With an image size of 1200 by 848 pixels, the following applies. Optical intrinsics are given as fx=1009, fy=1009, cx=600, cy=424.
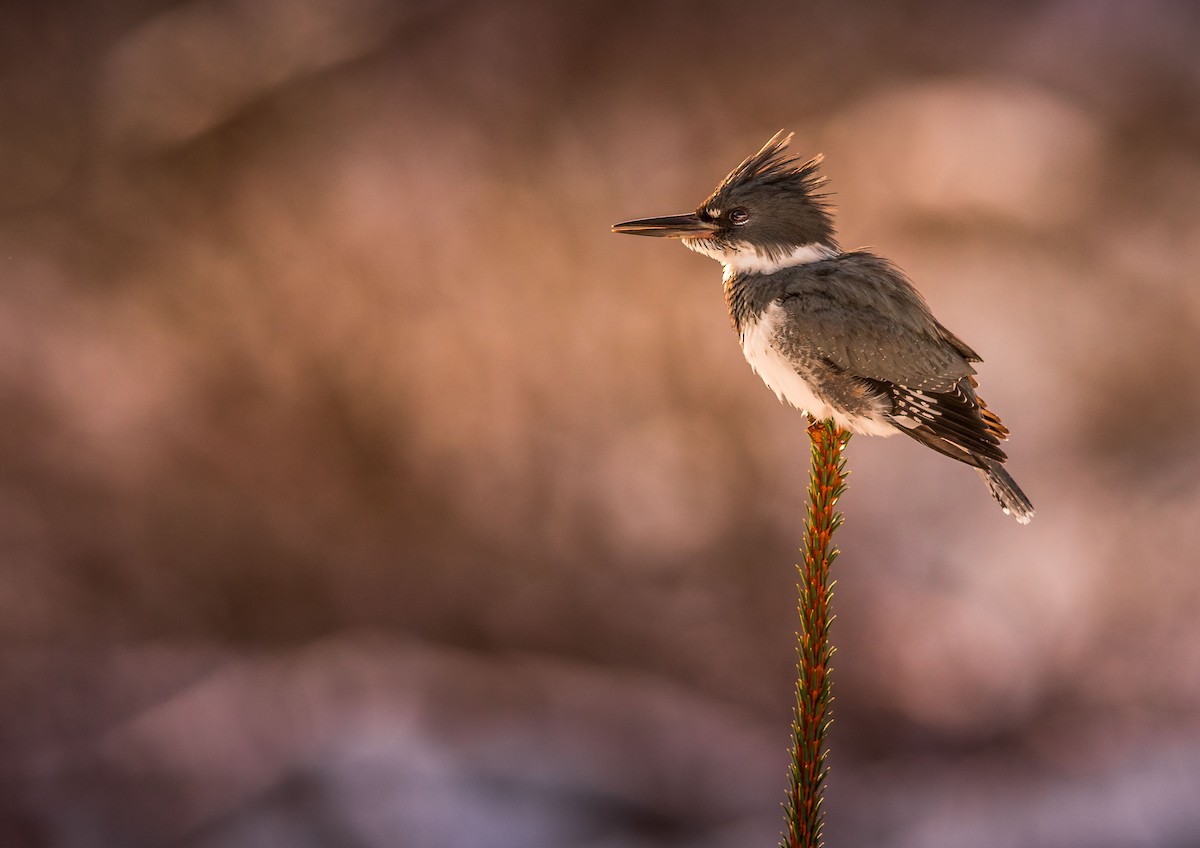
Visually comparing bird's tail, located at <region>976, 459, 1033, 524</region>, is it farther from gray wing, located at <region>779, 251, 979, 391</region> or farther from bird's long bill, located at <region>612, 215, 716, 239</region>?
bird's long bill, located at <region>612, 215, 716, 239</region>

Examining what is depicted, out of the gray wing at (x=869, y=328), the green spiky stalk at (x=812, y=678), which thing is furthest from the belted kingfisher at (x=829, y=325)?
the green spiky stalk at (x=812, y=678)

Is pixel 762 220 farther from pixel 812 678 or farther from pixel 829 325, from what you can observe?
pixel 812 678

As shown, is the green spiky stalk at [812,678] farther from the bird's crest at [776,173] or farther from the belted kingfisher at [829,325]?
the bird's crest at [776,173]

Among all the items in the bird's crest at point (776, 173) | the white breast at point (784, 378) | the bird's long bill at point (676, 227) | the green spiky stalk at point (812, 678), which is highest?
the bird's crest at point (776, 173)

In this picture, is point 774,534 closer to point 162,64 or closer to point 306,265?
point 306,265

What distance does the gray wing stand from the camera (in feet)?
8.11

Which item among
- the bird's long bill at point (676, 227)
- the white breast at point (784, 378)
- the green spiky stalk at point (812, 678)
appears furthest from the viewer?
the bird's long bill at point (676, 227)

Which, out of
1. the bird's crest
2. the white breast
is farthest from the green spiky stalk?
the bird's crest

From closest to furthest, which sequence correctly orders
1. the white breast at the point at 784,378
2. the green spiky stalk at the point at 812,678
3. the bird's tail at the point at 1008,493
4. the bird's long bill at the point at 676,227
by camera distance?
the green spiky stalk at the point at 812,678 → the bird's tail at the point at 1008,493 → the white breast at the point at 784,378 → the bird's long bill at the point at 676,227

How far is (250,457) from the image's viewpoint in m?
5.12

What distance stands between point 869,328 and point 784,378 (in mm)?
243

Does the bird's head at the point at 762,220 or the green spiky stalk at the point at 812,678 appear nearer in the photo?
the green spiky stalk at the point at 812,678

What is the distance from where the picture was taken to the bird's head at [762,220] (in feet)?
8.96

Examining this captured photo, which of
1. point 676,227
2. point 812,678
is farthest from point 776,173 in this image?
point 812,678
